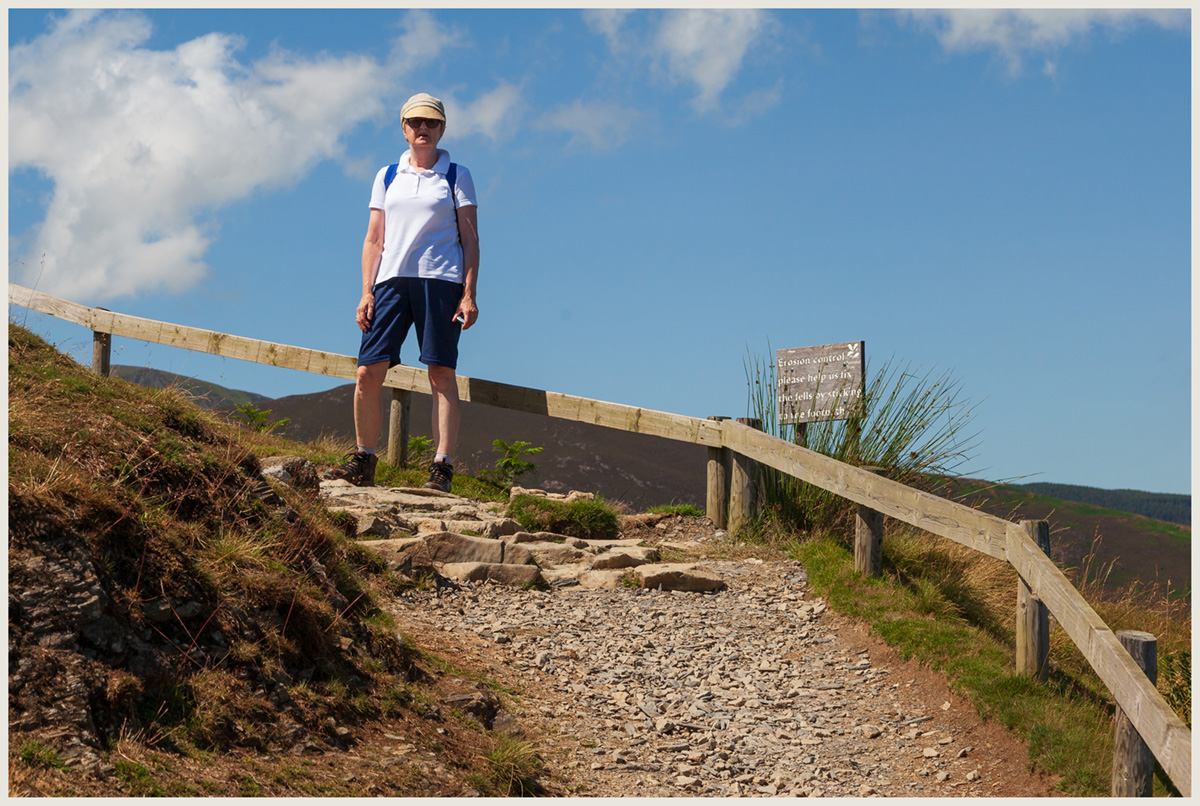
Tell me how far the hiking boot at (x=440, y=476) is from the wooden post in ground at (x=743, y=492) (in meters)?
2.63

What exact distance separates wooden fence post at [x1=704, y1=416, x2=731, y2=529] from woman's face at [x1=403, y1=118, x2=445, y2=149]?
365cm

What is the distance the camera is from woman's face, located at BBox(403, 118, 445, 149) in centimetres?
880

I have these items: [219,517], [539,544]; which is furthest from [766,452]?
[219,517]

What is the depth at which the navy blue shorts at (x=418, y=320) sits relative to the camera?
866cm

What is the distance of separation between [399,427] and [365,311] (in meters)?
2.48

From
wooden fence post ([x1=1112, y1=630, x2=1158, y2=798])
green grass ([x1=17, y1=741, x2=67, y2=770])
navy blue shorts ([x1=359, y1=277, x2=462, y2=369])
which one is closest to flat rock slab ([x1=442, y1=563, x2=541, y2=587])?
navy blue shorts ([x1=359, y1=277, x2=462, y2=369])

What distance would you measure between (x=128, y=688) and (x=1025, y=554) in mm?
4741

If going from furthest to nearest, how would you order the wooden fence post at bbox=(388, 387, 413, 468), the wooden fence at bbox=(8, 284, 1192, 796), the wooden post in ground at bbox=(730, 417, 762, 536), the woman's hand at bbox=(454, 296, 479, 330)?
the wooden fence post at bbox=(388, 387, 413, 468) < the wooden post in ground at bbox=(730, 417, 762, 536) < the woman's hand at bbox=(454, 296, 479, 330) < the wooden fence at bbox=(8, 284, 1192, 796)

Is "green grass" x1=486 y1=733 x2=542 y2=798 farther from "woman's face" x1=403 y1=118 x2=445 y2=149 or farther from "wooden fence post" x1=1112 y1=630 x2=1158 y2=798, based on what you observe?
"woman's face" x1=403 y1=118 x2=445 y2=149

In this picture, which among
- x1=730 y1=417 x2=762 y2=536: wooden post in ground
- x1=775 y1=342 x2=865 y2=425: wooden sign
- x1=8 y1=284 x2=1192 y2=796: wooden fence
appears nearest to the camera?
x1=8 y1=284 x2=1192 y2=796: wooden fence

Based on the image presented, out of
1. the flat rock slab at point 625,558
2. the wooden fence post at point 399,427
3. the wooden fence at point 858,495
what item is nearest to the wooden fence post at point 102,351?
the wooden fence at point 858,495

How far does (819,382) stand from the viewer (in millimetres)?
9781

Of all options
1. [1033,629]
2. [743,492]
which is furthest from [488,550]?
[1033,629]

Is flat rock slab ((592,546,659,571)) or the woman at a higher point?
the woman
